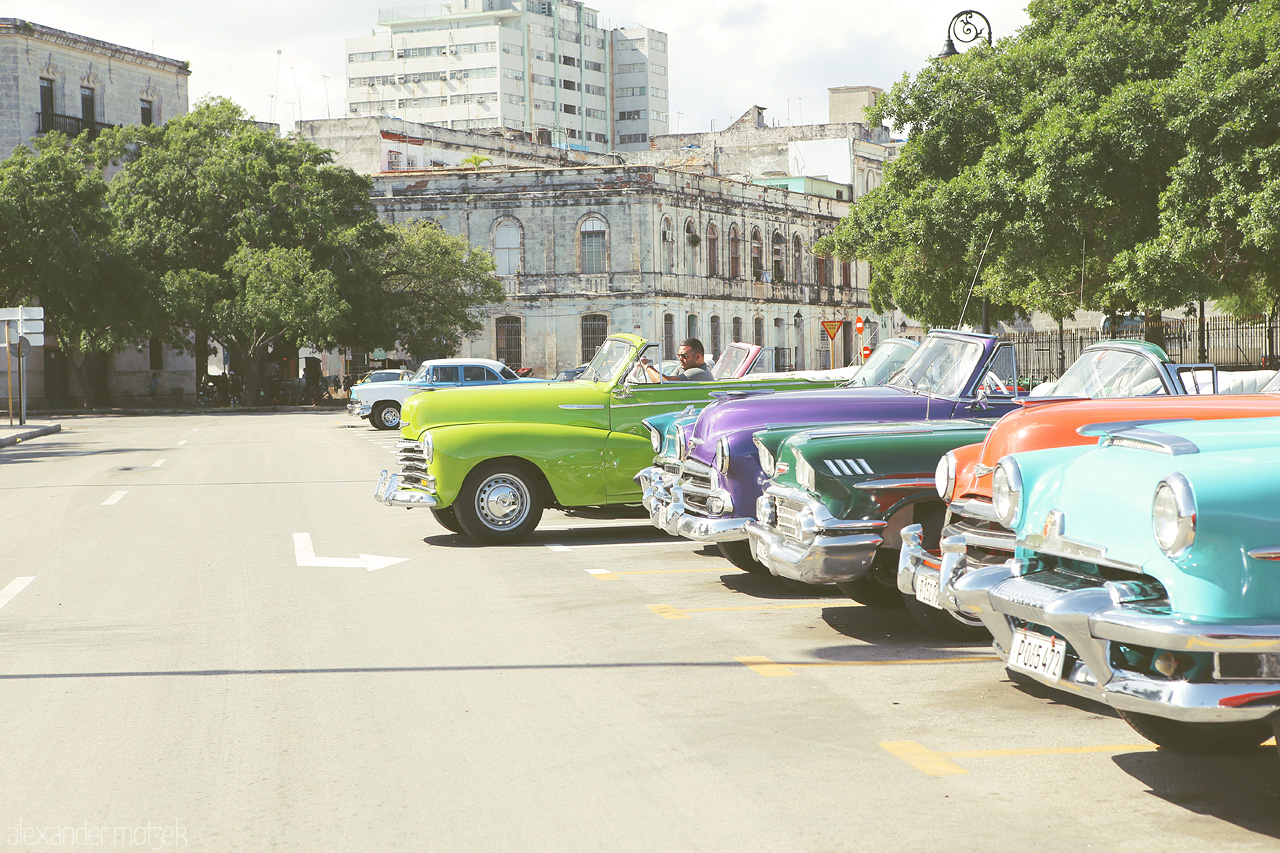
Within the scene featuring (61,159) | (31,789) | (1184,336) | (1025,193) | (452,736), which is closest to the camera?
(31,789)

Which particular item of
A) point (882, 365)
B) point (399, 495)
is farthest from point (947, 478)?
point (399, 495)

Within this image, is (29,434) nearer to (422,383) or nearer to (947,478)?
(422,383)

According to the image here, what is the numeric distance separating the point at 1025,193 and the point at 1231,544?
2037cm

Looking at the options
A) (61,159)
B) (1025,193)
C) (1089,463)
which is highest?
(61,159)

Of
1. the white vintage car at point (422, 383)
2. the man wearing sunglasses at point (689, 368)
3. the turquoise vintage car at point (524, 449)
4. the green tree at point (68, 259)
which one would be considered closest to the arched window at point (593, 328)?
the green tree at point (68, 259)

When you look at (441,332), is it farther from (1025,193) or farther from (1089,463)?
(1089,463)

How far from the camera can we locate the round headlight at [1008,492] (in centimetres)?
532

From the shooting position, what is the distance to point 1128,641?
438 cm

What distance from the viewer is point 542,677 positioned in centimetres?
679

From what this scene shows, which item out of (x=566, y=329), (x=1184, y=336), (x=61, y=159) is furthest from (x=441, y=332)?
(x=1184, y=336)

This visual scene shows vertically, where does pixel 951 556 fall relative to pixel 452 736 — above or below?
above

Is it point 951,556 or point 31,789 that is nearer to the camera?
point 31,789

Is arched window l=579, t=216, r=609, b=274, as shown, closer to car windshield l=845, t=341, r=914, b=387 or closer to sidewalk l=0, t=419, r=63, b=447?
sidewalk l=0, t=419, r=63, b=447

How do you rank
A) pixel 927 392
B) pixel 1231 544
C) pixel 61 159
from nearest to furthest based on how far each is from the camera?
pixel 1231 544 < pixel 927 392 < pixel 61 159
